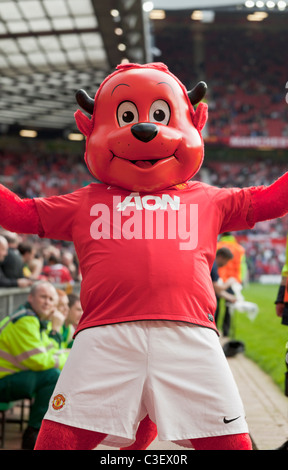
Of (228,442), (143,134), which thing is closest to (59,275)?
(143,134)

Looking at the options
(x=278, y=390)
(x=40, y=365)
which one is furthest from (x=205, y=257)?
(x=278, y=390)

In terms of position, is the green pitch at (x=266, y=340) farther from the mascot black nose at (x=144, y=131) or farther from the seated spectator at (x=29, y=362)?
the mascot black nose at (x=144, y=131)

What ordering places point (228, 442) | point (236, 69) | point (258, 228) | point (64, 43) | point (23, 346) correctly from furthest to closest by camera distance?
point (236, 69), point (258, 228), point (64, 43), point (23, 346), point (228, 442)

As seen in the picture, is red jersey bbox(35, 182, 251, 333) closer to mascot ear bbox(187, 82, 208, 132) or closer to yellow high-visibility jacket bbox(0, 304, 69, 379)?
mascot ear bbox(187, 82, 208, 132)

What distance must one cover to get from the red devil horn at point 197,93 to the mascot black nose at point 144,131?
14.2 inches

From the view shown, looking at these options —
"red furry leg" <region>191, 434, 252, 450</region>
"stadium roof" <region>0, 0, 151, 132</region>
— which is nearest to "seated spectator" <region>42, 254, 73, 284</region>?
"stadium roof" <region>0, 0, 151, 132</region>

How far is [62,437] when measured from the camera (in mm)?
2441

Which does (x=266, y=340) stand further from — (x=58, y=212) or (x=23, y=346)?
(x=58, y=212)

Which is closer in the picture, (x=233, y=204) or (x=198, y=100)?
(x=233, y=204)

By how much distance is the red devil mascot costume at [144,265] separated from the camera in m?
2.46

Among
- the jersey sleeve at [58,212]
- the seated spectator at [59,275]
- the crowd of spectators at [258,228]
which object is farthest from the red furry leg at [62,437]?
the crowd of spectators at [258,228]

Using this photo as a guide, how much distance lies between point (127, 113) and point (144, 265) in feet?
2.41

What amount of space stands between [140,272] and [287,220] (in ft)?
97.5

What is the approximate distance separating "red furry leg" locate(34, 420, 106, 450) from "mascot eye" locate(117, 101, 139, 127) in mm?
1379
